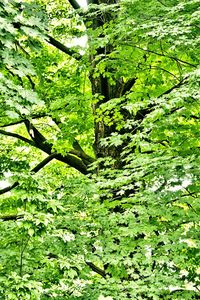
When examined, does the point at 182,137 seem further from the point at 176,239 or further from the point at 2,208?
the point at 2,208

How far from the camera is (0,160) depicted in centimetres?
392

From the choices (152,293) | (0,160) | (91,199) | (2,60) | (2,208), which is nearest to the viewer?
(2,60)

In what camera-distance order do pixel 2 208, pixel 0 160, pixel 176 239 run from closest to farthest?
pixel 0 160
pixel 176 239
pixel 2 208

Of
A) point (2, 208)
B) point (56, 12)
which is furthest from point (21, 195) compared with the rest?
point (56, 12)

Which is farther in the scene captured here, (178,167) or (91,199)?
(91,199)

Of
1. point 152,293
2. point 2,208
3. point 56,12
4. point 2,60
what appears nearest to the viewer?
point 2,60

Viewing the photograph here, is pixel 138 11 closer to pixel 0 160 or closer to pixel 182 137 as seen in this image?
pixel 182 137

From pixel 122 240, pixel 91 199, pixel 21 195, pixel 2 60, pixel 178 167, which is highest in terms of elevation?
pixel 2 60

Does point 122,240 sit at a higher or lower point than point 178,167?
lower

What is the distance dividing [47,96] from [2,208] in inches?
98.0

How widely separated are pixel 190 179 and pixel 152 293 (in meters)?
1.39

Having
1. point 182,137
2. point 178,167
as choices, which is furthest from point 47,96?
point 178,167

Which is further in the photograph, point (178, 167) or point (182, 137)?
point (182, 137)

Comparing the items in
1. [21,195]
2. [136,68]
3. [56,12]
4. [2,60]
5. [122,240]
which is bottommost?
[122,240]
